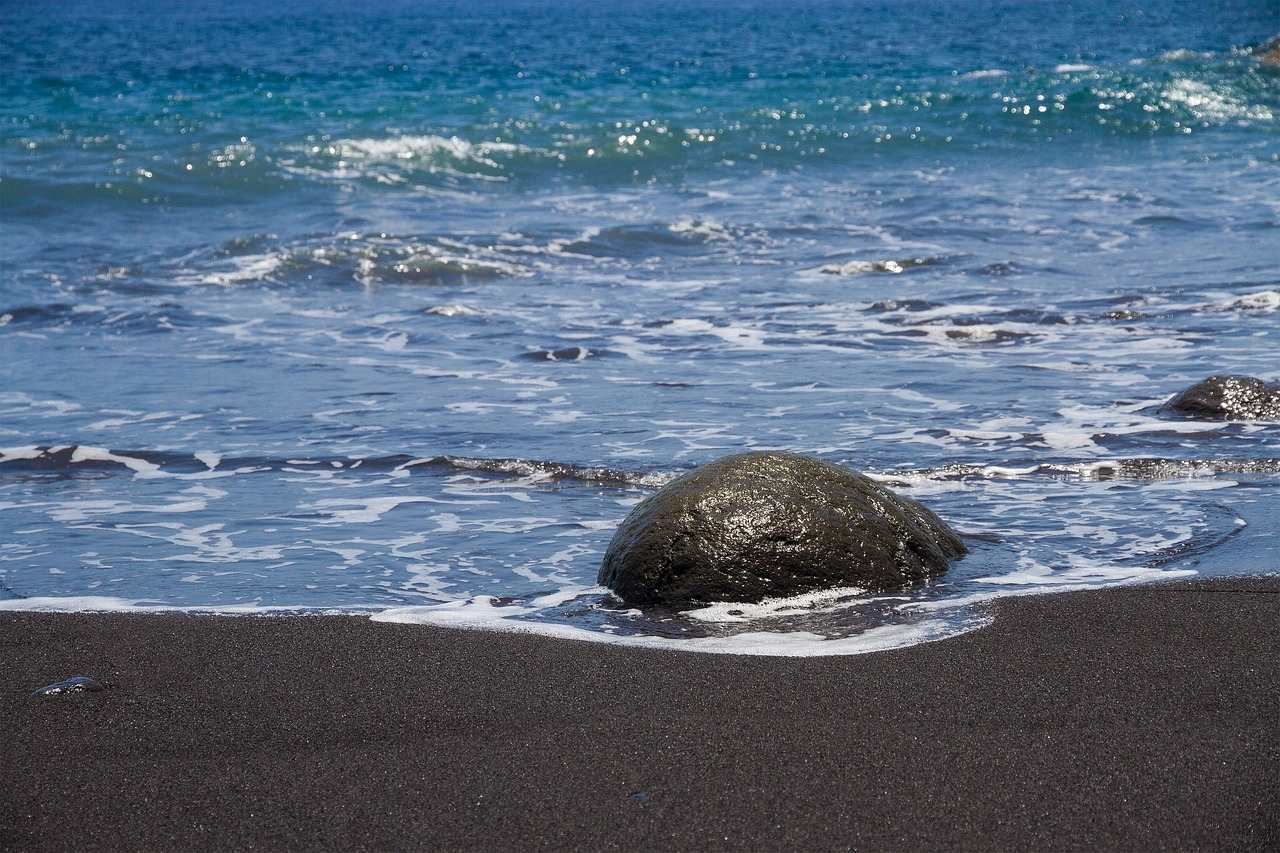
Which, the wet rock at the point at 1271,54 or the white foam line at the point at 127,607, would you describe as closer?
the white foam line at the point at 127,607

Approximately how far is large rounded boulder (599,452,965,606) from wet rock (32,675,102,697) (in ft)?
5.19

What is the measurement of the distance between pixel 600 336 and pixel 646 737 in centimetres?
580

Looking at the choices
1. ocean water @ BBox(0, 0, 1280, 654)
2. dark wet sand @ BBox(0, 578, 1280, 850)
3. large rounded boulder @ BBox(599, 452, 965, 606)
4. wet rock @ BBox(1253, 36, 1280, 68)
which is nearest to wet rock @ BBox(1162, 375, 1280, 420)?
ocean water @ BBox(0, 0, 1280, 654)

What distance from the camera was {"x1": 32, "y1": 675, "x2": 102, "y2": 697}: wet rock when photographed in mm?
3760

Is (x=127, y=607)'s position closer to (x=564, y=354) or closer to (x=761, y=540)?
(x=761, y=540)

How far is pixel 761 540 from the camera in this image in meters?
4.51

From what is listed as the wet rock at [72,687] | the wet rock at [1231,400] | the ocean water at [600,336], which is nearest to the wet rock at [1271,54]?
the ocean water at [600,336]

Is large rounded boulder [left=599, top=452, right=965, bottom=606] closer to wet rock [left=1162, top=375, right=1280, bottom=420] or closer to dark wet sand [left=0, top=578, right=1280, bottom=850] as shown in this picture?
dark wet sand [left=0, top=578, right=1280, bottom=850]

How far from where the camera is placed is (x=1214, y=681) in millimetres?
3646

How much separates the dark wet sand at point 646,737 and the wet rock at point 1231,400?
7.91 ft

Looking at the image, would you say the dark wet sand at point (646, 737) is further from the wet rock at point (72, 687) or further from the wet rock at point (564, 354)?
the wet rock at point (564, 354)

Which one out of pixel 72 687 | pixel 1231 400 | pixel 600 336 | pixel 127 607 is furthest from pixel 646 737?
pixel 600 336

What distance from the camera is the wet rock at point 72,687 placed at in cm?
376

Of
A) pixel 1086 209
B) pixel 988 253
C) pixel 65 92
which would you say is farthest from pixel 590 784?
pixel 65 92
